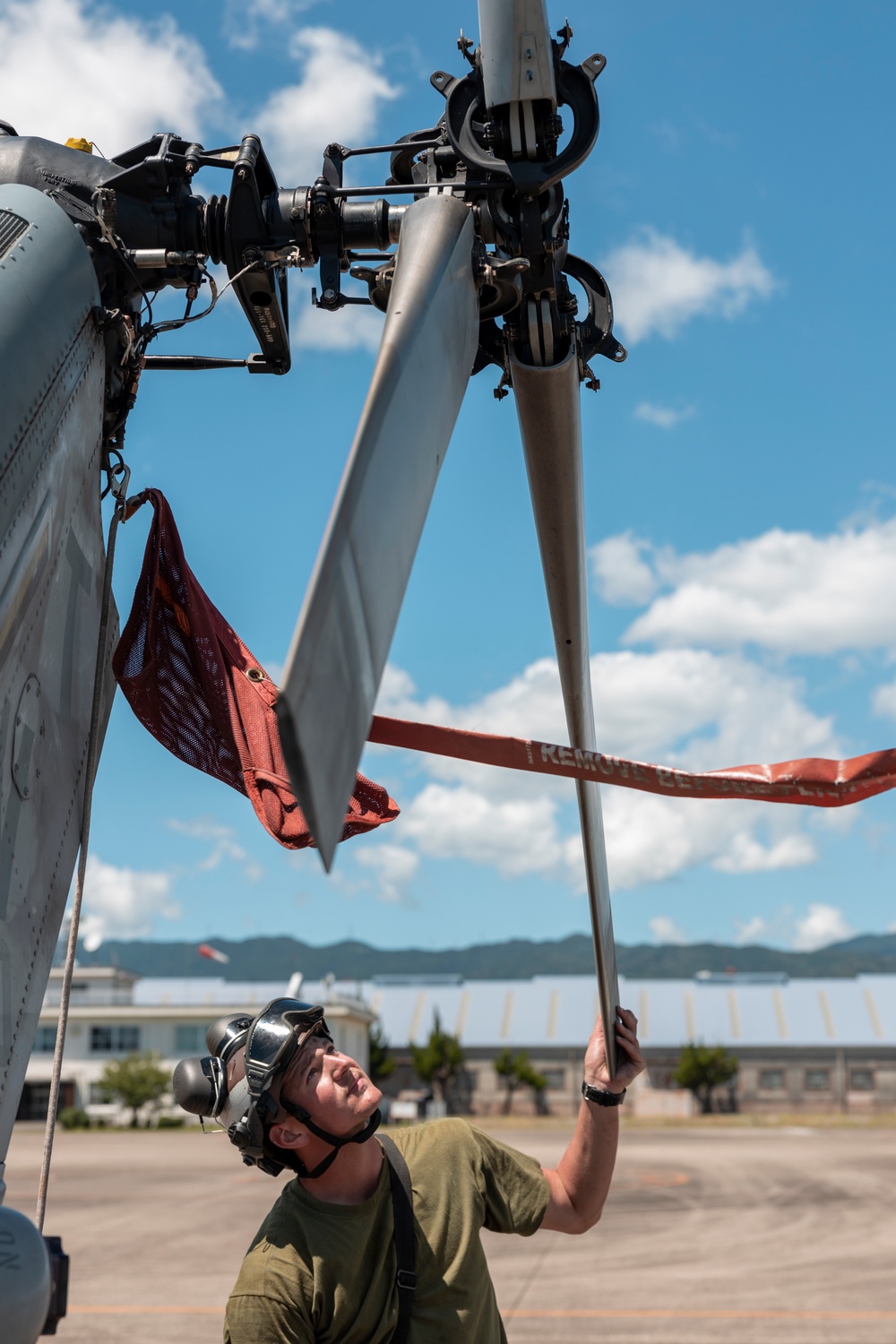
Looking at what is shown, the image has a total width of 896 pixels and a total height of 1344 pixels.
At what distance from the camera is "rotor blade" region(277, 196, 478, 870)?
1.53 m

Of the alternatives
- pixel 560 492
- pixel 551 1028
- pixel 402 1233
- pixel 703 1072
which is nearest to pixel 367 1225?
pixel 402 1233

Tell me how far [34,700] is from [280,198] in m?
1.56

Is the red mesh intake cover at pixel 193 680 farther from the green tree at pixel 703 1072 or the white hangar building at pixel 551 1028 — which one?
the green tree at pixel 703 1072

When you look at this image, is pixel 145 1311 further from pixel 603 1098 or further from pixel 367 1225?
pixel 367 1225

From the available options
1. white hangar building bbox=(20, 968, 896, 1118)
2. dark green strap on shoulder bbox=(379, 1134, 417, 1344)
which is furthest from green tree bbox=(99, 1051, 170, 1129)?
dark green strap on shoulder bbox=(379, 1134, 417, 1344)

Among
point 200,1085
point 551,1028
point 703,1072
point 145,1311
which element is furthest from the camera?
point 551,1028

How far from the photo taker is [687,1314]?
1009 cm

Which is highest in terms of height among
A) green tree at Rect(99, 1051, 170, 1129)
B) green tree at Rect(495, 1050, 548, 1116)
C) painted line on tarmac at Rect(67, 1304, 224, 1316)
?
green tree at Rect(495, 1050, 548, 1116)

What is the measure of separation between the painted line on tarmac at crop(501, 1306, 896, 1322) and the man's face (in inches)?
328

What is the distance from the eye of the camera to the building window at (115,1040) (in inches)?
2274

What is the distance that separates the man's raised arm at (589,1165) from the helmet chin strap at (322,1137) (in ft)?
2.22

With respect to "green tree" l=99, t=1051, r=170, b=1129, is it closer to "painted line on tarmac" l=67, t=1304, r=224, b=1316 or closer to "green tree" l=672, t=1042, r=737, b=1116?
"green tree" l=672, t=1042, r=737, b=1116

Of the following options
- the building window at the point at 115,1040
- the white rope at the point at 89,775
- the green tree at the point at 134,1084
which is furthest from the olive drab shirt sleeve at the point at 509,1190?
the building window at the point at 115,1040

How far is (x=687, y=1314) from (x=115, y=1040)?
52.8 m
